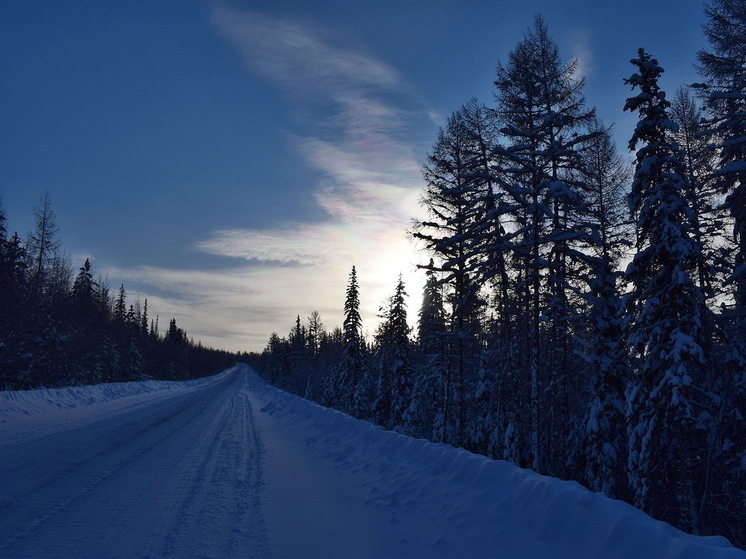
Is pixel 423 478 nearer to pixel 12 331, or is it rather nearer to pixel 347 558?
pixel 347 558

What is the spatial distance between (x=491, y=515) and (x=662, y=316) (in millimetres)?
8520

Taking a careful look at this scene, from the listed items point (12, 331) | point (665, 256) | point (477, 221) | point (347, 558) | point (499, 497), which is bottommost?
point (347, 558)

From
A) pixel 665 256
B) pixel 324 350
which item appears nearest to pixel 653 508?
pixel 665 256

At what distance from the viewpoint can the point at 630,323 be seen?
1266 centimetres

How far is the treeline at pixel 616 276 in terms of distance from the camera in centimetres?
1095

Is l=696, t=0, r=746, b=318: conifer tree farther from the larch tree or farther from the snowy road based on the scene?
the snowy road

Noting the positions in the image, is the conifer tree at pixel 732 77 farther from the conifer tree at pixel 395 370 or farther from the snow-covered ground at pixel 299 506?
the conifer tree at pixel 395 370

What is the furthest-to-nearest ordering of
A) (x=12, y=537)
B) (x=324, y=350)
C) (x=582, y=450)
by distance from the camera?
(x=324, y=350), (x=582, y=450), (x=12, y=537)

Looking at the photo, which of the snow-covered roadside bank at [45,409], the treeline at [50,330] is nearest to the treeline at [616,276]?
the snow-covered roadside bank at [45,409]

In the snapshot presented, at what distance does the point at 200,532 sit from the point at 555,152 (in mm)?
14817

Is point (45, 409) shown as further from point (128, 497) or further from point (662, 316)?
point (662, 316)

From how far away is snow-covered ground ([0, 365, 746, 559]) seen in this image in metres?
4.39

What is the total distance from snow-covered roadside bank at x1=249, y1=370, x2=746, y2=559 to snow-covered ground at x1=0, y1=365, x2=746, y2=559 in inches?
0.6

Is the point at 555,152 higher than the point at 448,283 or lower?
higher
